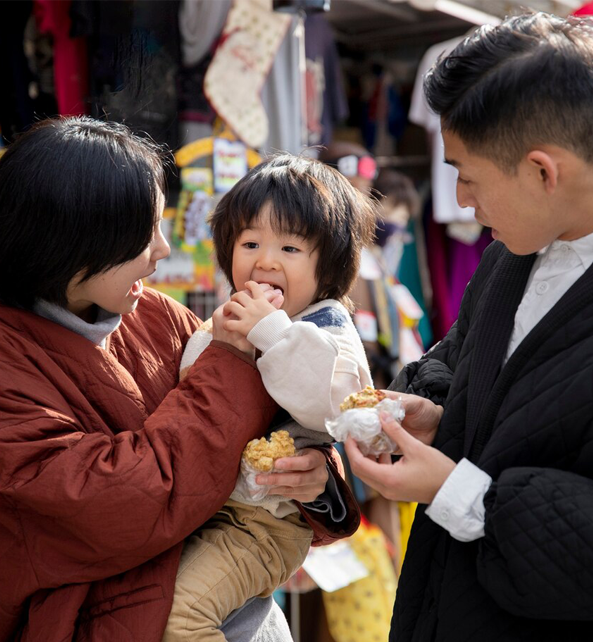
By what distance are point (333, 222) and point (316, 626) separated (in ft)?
8.23

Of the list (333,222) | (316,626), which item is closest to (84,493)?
(333,222)

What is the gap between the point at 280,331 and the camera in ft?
4.92

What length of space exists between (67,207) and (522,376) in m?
0.80

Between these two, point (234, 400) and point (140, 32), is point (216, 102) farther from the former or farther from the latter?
point (234, 400)

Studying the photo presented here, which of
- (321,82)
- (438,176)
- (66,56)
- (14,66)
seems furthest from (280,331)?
(438,176)

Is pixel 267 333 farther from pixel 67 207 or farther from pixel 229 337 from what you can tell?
pixel 67 207

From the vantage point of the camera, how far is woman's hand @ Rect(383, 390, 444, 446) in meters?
1.45

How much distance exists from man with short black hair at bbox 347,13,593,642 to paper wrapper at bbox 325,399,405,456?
47mm

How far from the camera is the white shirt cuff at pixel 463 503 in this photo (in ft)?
4.00

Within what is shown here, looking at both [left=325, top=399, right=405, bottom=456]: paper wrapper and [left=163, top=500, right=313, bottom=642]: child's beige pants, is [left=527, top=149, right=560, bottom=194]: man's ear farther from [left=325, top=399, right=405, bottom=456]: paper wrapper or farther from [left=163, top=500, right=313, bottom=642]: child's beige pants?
[left=163, top=500, right=313, bottom=642]: child's beige pants

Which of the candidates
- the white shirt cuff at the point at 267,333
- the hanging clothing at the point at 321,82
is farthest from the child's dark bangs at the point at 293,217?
the hanging clothing at the point at 321,82

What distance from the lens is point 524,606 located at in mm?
1162

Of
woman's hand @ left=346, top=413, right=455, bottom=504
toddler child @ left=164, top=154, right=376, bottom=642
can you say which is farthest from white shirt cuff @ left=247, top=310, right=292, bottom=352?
woman's hand @ left=346, top=413, right=455, bottom=504

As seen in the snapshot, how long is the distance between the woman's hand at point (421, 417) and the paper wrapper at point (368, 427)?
7cm
